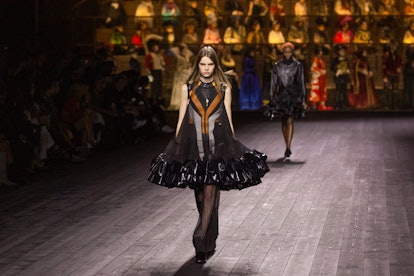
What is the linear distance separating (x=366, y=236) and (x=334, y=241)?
33cm

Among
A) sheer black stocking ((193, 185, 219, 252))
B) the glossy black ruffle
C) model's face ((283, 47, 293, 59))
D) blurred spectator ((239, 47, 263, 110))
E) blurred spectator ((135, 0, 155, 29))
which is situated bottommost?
blurred spectator ((239, 47, 263, 110))

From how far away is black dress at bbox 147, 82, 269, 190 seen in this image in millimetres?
6672

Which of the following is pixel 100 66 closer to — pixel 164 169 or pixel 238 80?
pixel 238 80

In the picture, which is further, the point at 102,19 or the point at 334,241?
the point at 102,19

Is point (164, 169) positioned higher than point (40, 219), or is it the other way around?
point (164, 169)

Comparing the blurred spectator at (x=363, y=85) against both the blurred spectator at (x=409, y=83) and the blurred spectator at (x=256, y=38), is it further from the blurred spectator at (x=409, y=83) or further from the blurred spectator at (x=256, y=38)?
the blurred spectator at (x=256, y=38)

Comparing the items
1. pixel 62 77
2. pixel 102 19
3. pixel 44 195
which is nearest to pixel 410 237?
pixel 44 195

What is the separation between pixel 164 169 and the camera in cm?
670

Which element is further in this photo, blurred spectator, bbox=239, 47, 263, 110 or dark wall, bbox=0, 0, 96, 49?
blurred spectator, bbox=239, 47, 263, 110

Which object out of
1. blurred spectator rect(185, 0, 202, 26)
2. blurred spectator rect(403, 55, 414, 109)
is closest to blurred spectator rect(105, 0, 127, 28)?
blurred spectator rect(185, 0, 202, 26)

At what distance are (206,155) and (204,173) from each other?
0.46 ft

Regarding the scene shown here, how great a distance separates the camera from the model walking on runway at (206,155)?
6672 millimetres

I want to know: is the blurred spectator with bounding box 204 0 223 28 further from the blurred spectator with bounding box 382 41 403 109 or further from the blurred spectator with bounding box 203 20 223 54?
the blurred spectator with bounding box 382 41 403 109

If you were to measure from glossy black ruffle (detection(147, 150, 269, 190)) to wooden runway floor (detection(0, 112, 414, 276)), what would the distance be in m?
0.51
